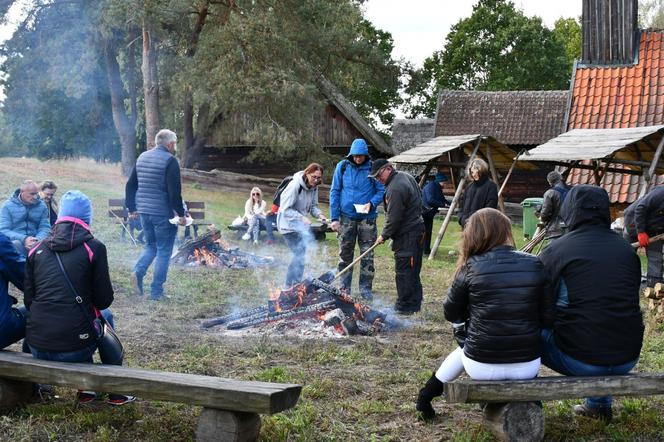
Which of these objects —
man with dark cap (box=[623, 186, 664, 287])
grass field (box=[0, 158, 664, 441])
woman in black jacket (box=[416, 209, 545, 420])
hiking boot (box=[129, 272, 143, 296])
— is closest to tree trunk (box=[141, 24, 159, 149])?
grass field (box=[0, 158, 664, 441])

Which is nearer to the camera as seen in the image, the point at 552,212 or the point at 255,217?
the point at 552,212

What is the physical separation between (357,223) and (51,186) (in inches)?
162

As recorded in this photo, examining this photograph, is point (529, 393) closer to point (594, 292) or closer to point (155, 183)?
point (594, 292)

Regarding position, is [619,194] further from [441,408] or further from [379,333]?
[441,408]

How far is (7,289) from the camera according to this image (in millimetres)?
4953

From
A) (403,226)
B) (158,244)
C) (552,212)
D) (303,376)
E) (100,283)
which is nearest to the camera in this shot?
(100,283)

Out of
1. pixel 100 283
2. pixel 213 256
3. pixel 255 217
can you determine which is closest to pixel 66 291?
pixel 100 283

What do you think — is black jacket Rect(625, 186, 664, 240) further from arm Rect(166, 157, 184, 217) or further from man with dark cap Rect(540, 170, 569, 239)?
arm Rect(166, 157, 184, 217)

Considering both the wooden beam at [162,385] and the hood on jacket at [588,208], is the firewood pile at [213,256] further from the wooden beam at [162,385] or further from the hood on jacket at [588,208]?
the hood on jacket at [588,208]

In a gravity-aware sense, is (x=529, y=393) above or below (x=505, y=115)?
below

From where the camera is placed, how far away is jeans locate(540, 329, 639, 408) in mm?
4441

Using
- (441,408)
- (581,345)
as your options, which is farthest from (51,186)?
(581,345)

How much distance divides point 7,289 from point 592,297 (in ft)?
12.4

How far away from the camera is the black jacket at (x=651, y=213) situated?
30.0ft
